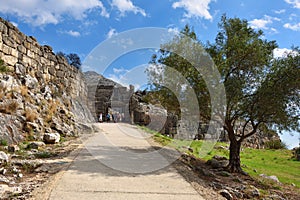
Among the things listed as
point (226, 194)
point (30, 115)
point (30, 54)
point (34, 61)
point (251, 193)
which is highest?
point (30, 54)

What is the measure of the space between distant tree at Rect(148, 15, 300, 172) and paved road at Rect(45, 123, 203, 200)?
261 cm

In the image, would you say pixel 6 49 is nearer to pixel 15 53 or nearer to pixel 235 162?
pixel 15 53

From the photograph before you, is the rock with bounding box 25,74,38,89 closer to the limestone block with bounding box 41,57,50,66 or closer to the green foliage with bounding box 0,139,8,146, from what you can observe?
the limestone block with bounding box 41,57,50,66

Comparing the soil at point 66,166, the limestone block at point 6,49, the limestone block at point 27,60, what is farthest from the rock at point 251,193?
the limestone block at point 27,60

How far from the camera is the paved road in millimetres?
4395

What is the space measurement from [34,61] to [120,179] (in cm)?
792

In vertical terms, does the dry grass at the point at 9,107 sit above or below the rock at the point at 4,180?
above

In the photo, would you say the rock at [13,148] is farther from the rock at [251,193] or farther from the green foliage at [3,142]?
the rock at [251,193]

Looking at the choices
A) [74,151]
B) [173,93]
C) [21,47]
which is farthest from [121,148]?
[21,47]

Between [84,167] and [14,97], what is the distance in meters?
4.33

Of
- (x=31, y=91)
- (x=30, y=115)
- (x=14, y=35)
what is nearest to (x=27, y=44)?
(x=14, y=35)

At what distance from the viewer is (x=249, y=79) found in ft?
27.8

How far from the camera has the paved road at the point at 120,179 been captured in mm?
4395

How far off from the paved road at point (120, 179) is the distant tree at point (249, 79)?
2.61m
